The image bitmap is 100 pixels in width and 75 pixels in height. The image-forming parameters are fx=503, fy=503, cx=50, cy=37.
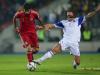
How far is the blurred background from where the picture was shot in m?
25.9

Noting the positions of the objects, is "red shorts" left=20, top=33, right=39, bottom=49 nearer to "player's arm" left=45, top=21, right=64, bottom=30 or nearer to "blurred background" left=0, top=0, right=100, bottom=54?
"player's arm" left=45, top=21, right=64, bottom=30

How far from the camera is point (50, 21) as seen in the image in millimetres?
26766

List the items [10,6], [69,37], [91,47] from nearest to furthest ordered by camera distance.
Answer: [69,37] < [91,47] < [10,6]

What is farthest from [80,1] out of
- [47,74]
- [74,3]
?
[47,74]

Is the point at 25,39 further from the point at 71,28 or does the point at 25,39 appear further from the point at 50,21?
the point at 50,21

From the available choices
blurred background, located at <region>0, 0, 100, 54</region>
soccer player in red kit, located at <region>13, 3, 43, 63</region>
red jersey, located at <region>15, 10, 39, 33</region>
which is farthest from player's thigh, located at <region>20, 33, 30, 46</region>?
blurred background, located at <region>0, 0, 100, 54</region>

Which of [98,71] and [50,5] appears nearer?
[98,71]

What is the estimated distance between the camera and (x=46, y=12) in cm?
2741

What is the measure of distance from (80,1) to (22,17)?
12.4 m

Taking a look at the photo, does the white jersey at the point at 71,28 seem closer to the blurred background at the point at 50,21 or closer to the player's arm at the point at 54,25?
the player's arm at the point at 54,25

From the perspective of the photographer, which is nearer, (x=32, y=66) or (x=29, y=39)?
(x=32, y=66)

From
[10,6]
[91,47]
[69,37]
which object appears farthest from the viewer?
[10,6]

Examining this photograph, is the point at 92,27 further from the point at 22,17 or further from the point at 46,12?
the point at 22,17

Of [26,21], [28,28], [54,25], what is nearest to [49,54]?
[54,25]
